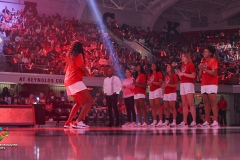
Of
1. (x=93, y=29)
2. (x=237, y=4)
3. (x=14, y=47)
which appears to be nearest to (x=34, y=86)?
(x=14, y=47)

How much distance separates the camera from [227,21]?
37844 mm

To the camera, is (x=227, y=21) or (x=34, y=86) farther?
(x=227, y=21)

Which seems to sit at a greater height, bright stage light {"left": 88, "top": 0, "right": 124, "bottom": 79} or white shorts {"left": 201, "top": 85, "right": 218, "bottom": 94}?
bright stage light {"left": 88, "top": 0, "right": 124, "bottom": 79}

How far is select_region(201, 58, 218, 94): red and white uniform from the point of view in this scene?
1020 cm

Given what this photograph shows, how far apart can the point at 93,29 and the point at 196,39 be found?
10.0m

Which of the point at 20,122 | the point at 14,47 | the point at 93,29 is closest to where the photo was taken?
the point at 20,122

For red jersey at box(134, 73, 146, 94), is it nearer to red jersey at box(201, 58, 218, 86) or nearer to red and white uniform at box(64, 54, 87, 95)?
red jersey at box(201, 58, 218, 86)

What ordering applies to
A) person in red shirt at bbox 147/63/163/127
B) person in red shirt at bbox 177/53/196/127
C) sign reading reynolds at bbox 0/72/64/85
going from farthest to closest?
sign reading reynolds at bbox 0/72/64/85 < person in red shirt at bbox 147/63/163/127 < person in red shirt at bbox 177/53/196/127

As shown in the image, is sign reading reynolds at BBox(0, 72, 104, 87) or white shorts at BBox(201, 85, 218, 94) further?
sign reading reynolds at BBox(0, 72, 104, 87)

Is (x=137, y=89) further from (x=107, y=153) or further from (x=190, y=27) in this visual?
(x=190, y=27)

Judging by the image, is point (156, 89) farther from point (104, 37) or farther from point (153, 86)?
point (104, 37)

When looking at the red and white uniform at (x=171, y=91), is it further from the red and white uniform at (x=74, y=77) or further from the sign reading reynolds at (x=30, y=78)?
the sign reading reynolds at (x=30, y=78)

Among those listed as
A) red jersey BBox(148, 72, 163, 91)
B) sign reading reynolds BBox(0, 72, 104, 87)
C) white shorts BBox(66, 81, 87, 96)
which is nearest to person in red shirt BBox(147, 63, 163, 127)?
red jersey BBox(148, 72, 163, 91)

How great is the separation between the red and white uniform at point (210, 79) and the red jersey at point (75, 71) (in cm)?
287
